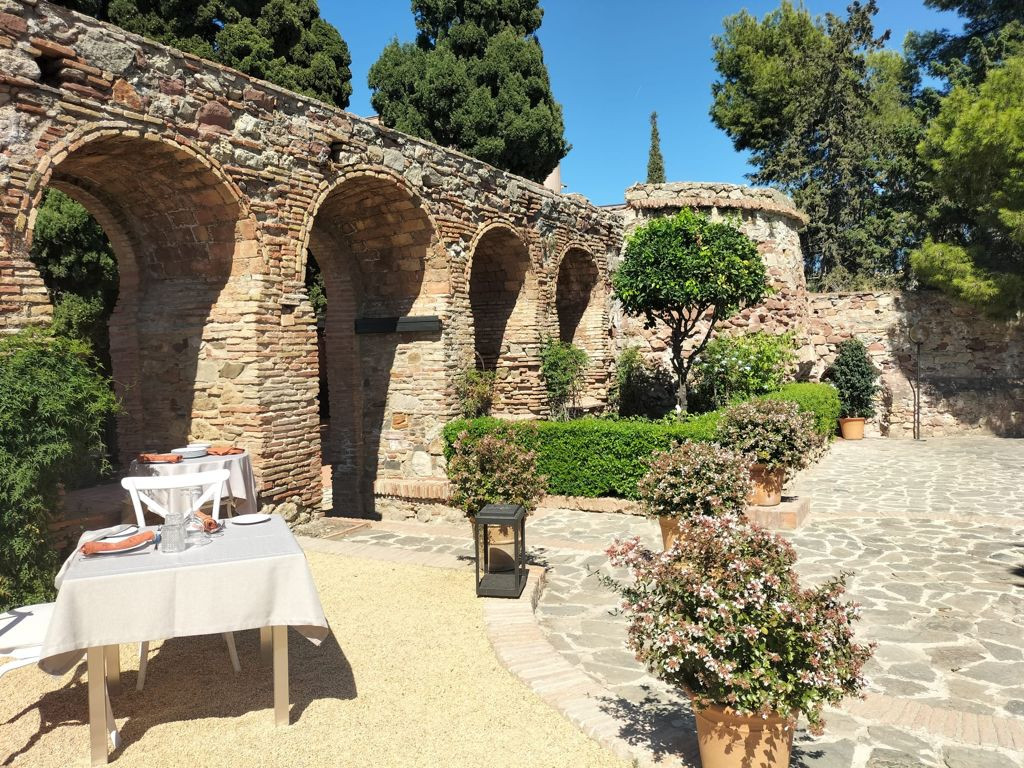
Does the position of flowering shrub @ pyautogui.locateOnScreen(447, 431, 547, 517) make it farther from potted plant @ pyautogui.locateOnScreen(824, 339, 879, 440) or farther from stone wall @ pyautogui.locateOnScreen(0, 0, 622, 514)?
potted plant @ pyautogui.locateOnScreen(824, 339, 879, 440)

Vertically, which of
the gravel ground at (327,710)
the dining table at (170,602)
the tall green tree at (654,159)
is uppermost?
the tall green tree at (654,159)

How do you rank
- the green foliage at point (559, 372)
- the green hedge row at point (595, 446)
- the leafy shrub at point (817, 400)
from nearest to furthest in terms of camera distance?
1. the green hedge row at point (595, 446)
2. the green foliage at point (559, 372)
3. the leafy shrub at point (817, 400)

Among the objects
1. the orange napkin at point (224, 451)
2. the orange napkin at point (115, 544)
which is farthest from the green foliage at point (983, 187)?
the orange napkin at point (115, 544)

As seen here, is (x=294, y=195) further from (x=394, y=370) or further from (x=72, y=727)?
(x=72, y=727)

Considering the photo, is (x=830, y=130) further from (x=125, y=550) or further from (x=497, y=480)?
(x=125, y=550)

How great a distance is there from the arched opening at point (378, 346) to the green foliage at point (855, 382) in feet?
37.2

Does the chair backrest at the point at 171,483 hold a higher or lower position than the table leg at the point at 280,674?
higher

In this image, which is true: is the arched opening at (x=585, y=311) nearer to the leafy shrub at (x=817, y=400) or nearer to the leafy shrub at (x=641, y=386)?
the leafy shrub at (x=641, y=386)

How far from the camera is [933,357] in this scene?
53.1ft

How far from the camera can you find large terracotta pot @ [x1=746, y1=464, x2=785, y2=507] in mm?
7605

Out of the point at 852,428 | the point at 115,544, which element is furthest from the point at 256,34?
the point at 852,428

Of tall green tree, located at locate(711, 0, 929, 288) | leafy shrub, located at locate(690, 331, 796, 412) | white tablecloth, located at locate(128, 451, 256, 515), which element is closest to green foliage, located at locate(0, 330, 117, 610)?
white tablecloth, located at locate(128, 451, 256, 515)

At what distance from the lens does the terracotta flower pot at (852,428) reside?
614 inches

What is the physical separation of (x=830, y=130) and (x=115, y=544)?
22050mm
